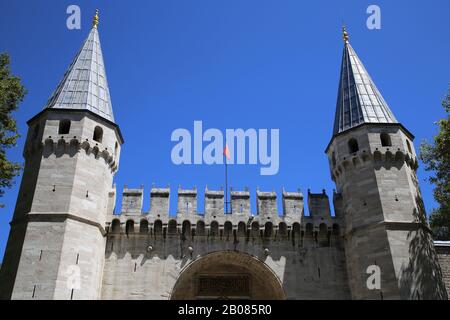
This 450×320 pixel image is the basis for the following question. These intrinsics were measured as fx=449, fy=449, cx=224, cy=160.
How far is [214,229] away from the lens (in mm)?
20203

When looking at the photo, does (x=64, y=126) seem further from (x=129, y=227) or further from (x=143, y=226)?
(x=143, y=226)

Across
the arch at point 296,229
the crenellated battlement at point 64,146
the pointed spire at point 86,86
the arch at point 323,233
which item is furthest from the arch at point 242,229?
the pointed spire at point 86,86

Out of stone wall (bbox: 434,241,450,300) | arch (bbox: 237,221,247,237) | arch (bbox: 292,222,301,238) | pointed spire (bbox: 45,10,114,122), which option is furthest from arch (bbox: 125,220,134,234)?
stone wall (bbox: 434,241,450,300)

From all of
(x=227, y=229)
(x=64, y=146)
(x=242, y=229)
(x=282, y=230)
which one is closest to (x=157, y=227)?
(x=227, y=229)

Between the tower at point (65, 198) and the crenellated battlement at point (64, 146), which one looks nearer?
the tower at point (65, 198)

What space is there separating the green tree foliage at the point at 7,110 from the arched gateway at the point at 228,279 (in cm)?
865

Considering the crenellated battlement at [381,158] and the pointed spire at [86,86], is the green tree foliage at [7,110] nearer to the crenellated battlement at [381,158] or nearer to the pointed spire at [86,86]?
the pointed spire at [86,86]

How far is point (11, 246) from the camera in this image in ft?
57.9

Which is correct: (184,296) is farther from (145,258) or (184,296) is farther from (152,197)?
(152,197)

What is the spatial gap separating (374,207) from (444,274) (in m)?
4.73

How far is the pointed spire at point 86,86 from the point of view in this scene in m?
21.1

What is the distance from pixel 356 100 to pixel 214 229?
9968 millimetres
